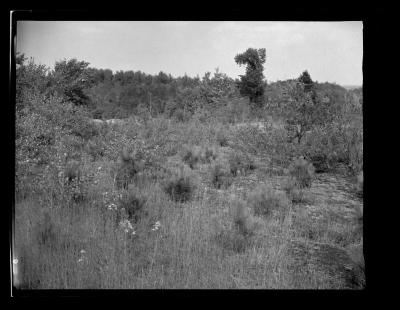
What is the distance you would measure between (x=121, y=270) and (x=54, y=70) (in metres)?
6.74

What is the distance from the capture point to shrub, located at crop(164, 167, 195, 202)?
4.58 meters

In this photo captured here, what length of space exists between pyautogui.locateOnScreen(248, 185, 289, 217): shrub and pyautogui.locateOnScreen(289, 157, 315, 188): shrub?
0.90m

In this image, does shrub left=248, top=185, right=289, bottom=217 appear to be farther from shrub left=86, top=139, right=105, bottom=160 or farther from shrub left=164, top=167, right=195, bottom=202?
shrub left=86, top=139, right=105, bottom=160

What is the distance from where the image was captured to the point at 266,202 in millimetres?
4395

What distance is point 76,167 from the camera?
4.62 meters

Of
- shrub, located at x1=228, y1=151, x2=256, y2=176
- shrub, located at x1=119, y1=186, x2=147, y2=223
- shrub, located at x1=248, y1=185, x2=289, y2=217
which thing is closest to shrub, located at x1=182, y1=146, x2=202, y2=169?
shrub, located at x1=228, y1=151, x2=256, y2=176

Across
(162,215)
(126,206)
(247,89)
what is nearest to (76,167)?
(126,206)

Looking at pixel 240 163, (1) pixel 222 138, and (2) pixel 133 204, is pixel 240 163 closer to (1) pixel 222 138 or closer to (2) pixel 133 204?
(1) pixel 222 138

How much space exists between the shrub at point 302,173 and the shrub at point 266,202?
2.97 feet

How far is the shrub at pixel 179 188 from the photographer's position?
4.58 meters

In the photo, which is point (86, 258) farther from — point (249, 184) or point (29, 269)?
point (249, 184)

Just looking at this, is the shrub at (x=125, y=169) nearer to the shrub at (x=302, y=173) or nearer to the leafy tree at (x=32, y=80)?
the shrub at (x=302, y=173)

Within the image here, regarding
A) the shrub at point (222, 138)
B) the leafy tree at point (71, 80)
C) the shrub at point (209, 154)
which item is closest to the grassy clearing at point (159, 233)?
the shrub at point (209, 154)

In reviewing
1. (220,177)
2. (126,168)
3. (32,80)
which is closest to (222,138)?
(220,177)
